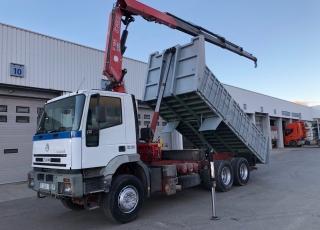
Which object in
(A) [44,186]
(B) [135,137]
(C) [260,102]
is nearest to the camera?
(A) [44,186]

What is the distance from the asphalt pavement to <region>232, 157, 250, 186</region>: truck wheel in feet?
0.90

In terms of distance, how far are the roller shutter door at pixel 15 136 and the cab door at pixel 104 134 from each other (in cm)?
763

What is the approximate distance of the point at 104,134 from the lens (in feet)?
18.2

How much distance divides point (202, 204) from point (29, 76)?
9.05 m

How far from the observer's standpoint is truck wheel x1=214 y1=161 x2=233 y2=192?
8.24m

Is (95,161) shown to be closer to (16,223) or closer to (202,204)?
(16,223)

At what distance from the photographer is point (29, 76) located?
11.5 meters

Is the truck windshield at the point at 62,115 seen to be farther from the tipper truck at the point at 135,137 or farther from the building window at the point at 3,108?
the building window at the point at 3,108

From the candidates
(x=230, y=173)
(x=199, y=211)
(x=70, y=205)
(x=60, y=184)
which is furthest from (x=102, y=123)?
(x=230, y=173)

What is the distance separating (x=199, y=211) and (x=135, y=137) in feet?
7.58

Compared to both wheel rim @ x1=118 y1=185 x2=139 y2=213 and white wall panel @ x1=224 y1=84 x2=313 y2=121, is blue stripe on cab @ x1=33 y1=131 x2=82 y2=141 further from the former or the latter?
white wall panel @ x1=224 y1=84 x2=313 y2=121

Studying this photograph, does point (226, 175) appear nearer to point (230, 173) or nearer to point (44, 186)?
point (230, 173)

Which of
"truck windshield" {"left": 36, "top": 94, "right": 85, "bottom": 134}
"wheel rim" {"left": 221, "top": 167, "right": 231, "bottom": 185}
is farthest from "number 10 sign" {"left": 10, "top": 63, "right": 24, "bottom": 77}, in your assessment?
"wheel rim" {"left": 221, "top": 167, "right": 231, "bottom": 185}

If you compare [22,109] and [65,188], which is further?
[22,109]
